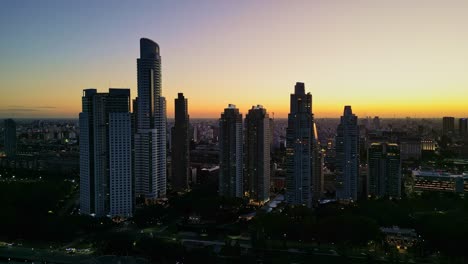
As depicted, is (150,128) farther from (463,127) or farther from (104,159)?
(463,127)

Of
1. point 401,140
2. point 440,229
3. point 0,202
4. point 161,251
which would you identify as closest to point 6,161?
point 0,202

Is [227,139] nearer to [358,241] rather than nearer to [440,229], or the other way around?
[358,241]

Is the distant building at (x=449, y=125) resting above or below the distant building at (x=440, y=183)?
above

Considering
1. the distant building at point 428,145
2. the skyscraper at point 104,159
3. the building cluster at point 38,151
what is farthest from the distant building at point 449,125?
the skyscraper at point 104,159

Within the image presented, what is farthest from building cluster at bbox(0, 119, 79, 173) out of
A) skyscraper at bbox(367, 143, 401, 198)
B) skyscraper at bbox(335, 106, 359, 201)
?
skyscraper at bbox(367, 143, 401, 198)

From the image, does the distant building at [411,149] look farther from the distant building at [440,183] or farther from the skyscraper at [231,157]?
the skyscraper at [231,157]

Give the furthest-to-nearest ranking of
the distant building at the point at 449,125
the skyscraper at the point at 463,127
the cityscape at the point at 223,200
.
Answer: the distant building at the point at 449,125 < the skyscraper at the point at 463,127 < the cityscape at the point at 223,200
